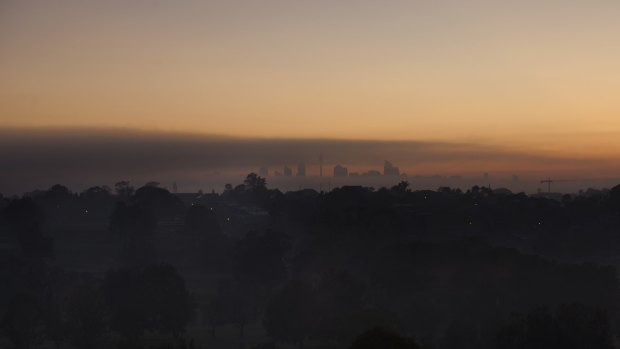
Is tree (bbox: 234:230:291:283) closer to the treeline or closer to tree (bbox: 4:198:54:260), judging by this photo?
the treeline

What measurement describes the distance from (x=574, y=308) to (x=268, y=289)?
41.8 m

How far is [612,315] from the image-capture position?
6619 cm

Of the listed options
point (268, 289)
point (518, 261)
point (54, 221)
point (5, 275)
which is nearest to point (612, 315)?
point (518, 261)

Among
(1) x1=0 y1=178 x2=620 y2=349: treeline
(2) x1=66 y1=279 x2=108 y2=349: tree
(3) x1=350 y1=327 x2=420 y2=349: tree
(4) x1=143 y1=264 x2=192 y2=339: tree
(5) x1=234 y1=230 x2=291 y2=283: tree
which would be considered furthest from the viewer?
(5) x1=234 y1=230 x2=291 y2=283: tree

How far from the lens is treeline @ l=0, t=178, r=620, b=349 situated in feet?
187

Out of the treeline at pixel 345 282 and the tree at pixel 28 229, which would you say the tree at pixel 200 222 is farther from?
the tree at pixel 28 229

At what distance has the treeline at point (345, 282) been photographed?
5691 centimetres

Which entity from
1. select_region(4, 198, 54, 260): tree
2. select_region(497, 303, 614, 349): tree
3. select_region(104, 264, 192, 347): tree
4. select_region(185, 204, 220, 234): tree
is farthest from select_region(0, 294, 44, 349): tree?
select_region(185, 204, 220, 234): tree

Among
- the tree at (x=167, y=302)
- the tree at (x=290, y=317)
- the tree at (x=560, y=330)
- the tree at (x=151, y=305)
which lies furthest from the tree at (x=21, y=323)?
the tree at (x=560, y=330)

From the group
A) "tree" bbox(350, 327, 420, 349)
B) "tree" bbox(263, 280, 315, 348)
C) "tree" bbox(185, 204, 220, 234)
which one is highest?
"tree" bbox(350, 327, 420, 349)

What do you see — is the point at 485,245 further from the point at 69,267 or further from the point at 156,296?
the point at 69,267

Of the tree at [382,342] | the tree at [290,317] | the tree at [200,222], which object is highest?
the tree at [382,342]

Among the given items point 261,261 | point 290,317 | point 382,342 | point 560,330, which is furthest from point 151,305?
point 382,342

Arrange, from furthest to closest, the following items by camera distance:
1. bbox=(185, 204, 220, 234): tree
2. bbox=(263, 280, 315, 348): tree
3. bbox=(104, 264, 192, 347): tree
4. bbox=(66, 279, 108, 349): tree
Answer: bbox=(185, 204, 220, 234): tree → bbox=(104, 264, 192, 347): tree → bbox=(263, 280, 315, 348): tree → bbox=(66, 279, 108, 349): tree
